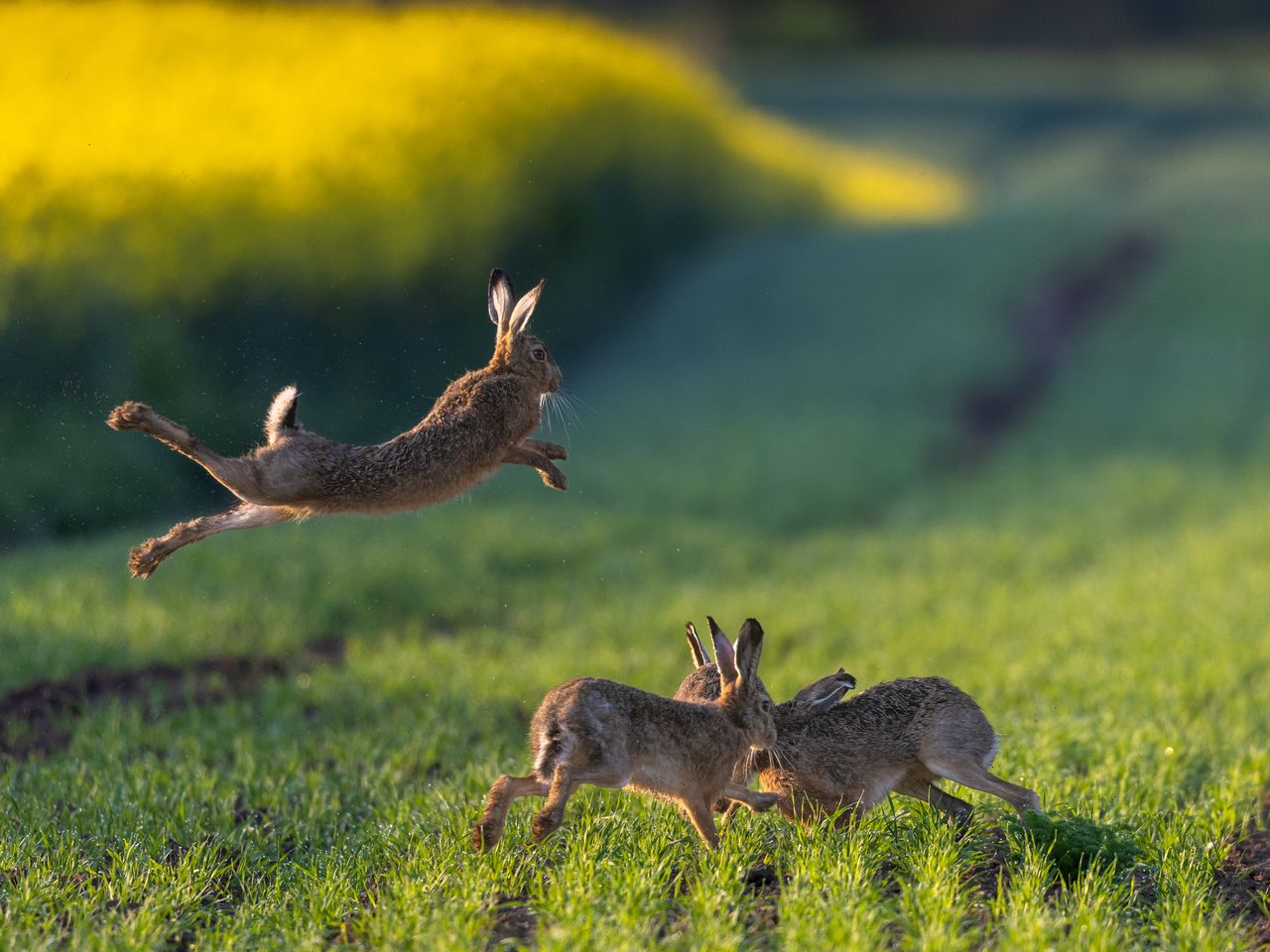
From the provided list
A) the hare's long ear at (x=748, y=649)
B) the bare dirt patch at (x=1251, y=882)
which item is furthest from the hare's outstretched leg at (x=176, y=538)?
the bare dirt patch at (x=1251, y=882)

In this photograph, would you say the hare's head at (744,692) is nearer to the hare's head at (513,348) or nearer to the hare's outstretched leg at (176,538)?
the hare's head at (513,348)

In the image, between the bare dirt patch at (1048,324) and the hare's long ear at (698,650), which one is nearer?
the hare's long ear at (698,650)

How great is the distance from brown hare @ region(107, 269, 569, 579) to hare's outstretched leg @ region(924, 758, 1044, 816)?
211 cm

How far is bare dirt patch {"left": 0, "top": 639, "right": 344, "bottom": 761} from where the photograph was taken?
881 cm

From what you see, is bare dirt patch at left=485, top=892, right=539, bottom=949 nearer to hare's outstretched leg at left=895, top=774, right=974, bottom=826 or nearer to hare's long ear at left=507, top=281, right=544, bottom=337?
hare's outstretched leg at left=895, top=774, right=974, bottom=826

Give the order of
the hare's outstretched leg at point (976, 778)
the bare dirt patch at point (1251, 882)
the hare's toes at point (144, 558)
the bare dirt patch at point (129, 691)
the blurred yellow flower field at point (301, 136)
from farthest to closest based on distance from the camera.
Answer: the blurred yellow flower field at point (301, 136) < the bare dirt patch at point (129, 691) < the hare's outstretched leg at point (976, 778) < the bare dirt patch at point (1251, 882) < the hare's toes at point (144, 558)

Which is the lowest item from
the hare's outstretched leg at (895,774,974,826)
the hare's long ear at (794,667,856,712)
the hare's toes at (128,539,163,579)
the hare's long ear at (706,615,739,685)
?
the hare's outstretched leg at (895,774,974,826)

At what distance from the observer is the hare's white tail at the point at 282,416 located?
17.0ft

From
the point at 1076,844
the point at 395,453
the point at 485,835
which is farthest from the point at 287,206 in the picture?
the point at 1076,844

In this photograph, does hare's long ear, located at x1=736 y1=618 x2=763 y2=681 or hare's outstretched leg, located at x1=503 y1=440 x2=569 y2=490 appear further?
hare's long ear, located at x1=736 y1=618 x2=763 y2=681

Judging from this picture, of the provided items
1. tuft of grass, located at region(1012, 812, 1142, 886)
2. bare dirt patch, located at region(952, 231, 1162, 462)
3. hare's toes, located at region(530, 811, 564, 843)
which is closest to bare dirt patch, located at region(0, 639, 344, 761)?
hare's toes, located at region(530, 811, 564, 843)

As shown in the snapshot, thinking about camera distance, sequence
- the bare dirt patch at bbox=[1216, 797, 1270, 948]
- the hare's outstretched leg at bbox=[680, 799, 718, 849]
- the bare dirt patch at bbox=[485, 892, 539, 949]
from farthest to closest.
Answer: the bare dirt patch at bbox=[1216, 797, 1270, 948] < the hare's outstretched leg at bbox=[680, 799, 718, 849] < the bare dirt patch at bbox=[485, 892, 539, 949]

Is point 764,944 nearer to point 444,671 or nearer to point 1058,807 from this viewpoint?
point 1058,807

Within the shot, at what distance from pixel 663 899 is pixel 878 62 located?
65.7m
